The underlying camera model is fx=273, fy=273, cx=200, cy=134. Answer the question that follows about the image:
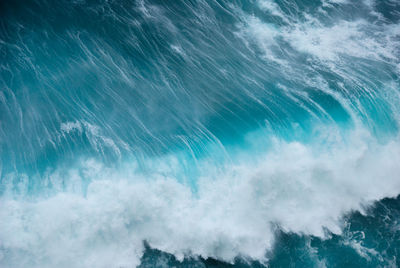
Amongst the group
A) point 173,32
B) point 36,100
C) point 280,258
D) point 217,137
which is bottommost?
point 36,100

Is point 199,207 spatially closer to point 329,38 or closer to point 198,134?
point 198,134

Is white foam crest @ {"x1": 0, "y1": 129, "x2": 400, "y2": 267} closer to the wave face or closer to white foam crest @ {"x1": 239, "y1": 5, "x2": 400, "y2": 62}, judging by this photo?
the wave face

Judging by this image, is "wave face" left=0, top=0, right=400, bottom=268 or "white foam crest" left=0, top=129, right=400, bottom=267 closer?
"white foam crest" left=0, top=129, right=400, bottom=267

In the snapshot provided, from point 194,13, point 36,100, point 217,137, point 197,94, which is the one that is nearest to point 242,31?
point 194,13

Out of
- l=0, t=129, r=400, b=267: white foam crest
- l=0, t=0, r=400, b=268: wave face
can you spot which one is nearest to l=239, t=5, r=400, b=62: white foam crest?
l=0, t=0, r=400, b=268: wave face

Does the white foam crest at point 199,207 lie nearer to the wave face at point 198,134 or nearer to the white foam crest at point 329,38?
the wave face at point 198,134

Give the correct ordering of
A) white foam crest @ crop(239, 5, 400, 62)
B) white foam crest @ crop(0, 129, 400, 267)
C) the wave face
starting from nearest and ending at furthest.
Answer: white foam crest @ crop(0, 129, 400, 267) → the wave face → white foam crest @ crop(239, 5, 400, 62)

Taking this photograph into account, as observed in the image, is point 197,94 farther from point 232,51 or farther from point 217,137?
point 232,51
